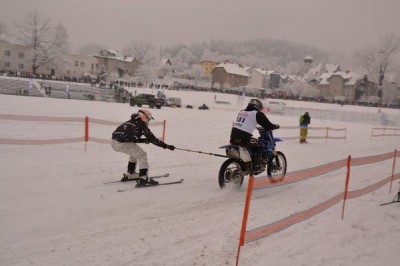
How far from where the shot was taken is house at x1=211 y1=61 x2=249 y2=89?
10175cm

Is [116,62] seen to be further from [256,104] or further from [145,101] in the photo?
[256,104]

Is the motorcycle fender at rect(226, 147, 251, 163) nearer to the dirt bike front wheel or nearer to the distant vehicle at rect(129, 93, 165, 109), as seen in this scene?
the dirt bike front wheel

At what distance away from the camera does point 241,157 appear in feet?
25.1

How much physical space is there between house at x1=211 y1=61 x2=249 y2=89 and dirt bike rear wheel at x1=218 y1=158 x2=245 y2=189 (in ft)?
304

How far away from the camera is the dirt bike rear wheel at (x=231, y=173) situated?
775 centimetres

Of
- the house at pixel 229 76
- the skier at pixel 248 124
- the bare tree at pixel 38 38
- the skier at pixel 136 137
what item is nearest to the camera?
the skier at pixel 136 137

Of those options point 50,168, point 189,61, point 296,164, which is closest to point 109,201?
point 50,168

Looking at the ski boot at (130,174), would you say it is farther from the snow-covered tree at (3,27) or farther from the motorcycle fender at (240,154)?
the snow-covered tree at (3,27)

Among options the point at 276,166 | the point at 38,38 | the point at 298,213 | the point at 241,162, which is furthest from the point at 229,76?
the point at 298,213

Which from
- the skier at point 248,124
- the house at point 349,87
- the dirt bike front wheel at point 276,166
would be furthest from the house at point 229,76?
the skier at point 248,124

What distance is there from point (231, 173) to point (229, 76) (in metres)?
96.4

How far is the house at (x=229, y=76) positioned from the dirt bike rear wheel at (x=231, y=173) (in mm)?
92603

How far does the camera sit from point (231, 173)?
7.89 metres

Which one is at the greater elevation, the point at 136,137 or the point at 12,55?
the point at 12,55
